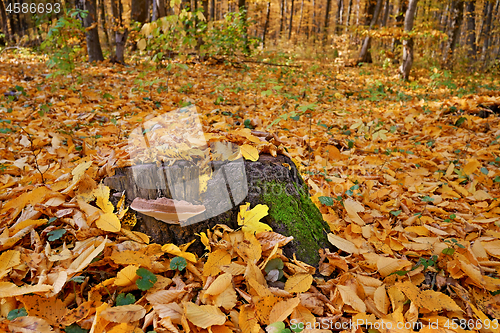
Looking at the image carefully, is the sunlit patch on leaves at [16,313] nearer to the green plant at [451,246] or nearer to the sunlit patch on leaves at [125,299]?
the sunlit patch on leaves at [125,299]

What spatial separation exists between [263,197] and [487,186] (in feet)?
8.79

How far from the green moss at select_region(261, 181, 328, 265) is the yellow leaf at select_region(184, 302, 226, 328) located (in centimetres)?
65

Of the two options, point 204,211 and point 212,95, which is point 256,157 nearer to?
→ point 204,211

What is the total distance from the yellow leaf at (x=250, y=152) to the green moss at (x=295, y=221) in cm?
19

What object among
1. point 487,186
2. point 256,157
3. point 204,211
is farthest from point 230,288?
point 487,186

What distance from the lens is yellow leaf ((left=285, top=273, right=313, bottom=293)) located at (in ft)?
4.91

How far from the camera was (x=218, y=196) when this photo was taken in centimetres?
176

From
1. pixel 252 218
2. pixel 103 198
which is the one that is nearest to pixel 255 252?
pixel 252 218

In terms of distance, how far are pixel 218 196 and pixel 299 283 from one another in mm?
666

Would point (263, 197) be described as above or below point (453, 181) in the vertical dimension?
above

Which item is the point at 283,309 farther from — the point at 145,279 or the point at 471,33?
the point at 471,33

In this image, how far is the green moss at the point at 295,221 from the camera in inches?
71.1

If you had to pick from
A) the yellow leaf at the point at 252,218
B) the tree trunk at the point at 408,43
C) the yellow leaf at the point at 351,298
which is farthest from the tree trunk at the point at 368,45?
the yellow leaf at the point at 351,298

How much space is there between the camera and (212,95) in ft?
18.9
